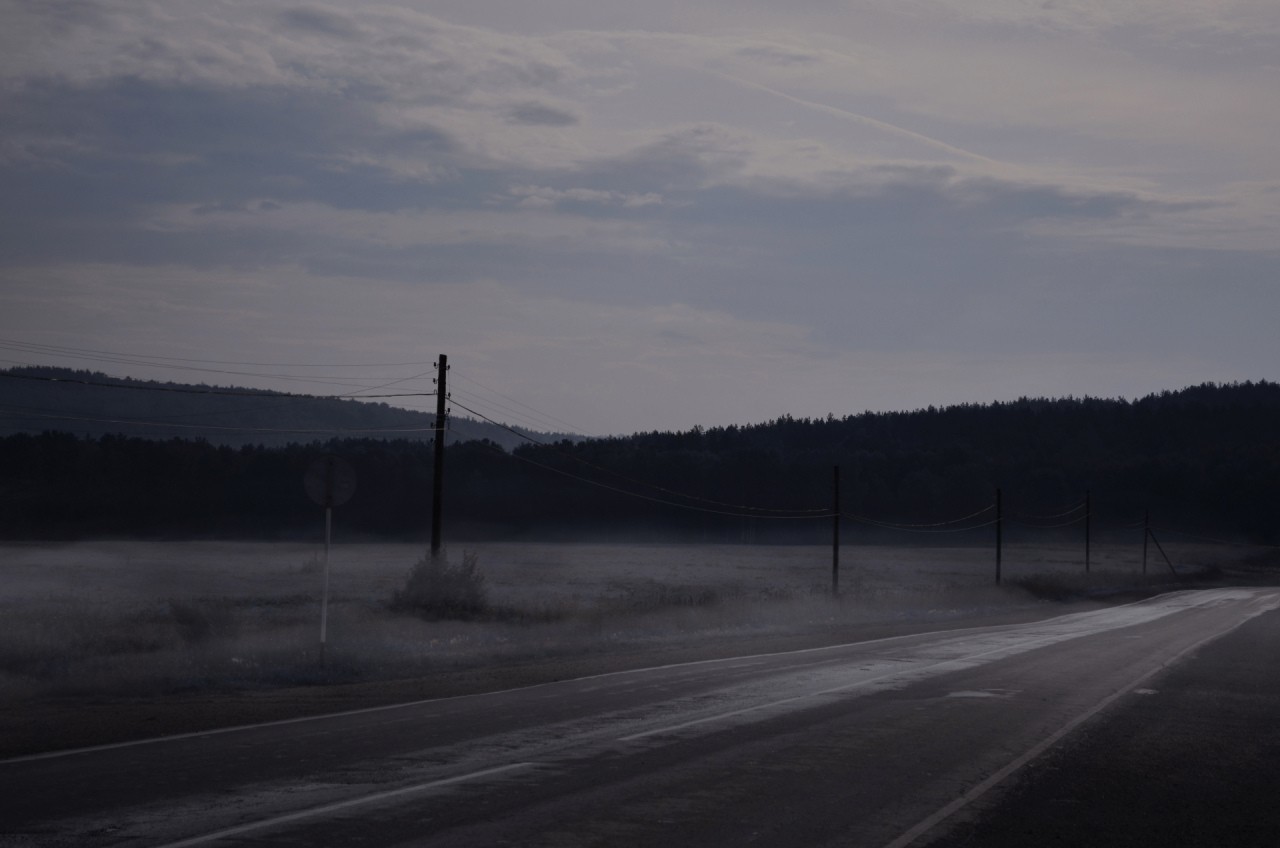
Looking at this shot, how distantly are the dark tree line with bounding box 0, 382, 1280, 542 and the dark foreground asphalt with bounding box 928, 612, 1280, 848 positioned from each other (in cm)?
5324

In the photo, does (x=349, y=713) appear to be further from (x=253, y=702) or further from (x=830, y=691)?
(x=830, y=691)

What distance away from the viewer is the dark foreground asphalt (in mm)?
8031

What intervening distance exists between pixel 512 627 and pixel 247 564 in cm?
3611

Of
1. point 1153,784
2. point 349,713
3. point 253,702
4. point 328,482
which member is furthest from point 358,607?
point 1153,784

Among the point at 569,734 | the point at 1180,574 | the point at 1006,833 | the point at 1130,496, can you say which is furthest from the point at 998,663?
the point at 1130,496

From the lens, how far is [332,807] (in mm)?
8078

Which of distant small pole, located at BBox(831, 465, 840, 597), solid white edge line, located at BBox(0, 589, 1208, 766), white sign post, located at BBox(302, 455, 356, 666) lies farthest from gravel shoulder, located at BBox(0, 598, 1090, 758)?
distant small pole, located at BBox(831, 465, 840, 597)

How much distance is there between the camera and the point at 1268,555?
10662cm

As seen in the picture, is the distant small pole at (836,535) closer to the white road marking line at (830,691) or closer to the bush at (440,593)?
the bush at (440,593)

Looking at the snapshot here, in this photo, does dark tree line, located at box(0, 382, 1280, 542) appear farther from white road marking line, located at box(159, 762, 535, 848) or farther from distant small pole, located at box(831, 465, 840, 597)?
white road marking line, located at box(159, 762, 535, 848)

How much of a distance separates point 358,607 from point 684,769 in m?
22.4

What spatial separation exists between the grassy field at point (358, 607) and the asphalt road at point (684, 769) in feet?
14.7

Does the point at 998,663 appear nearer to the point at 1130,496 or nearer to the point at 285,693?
the point at 285,693

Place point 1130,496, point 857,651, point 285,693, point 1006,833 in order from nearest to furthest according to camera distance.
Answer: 1. point 1006,833
2. point 285,693
3. point 857,651
4. point 1130,496
